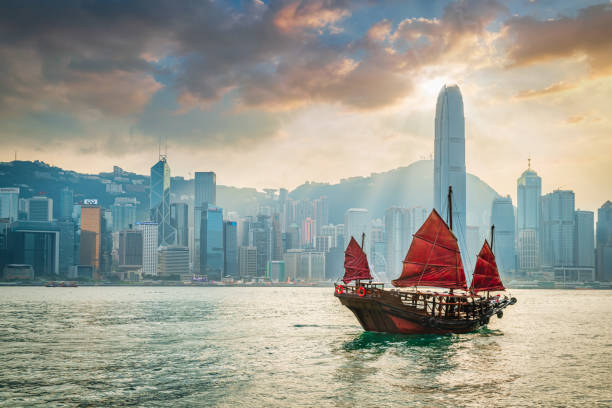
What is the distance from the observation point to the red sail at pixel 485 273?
65.4m

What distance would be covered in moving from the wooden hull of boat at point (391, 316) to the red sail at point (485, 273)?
12.7 metres

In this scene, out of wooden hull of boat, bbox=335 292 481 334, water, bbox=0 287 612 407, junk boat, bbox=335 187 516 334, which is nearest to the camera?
water, bbox=0 287 612 407

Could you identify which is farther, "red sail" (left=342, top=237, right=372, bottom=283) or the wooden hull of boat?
"red sail" (left=342, top=237, right=372, bottom=283)

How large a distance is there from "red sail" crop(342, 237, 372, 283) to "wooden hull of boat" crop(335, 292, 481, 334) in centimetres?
1286

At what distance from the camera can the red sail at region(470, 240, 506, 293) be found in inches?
2575

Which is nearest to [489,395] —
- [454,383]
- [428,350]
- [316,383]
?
[454,383]

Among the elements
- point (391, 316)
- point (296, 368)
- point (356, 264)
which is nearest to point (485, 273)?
point (356, 264)

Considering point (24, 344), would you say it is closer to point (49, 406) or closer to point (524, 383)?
point (49, 406)

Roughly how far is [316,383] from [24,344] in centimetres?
3045

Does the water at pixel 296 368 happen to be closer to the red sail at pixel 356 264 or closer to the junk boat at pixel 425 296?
the junk boat at pixel 425 296

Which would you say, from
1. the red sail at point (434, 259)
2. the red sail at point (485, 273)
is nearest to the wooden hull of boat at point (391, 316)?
the red sail at point (434, 259)

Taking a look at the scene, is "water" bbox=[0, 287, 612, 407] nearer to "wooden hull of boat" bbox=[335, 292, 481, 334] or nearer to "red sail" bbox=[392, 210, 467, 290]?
"wooden hull of boat" bbox=[335, 292, 481, 334]

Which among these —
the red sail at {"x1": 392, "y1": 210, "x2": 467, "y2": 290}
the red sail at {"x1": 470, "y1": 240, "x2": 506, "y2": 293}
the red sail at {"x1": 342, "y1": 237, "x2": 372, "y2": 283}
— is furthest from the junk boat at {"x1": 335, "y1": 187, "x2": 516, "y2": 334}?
the red sail at {"x1": 342, "y1": 237, "x2": 372, "y2": 283}

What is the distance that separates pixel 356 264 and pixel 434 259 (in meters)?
13.5
